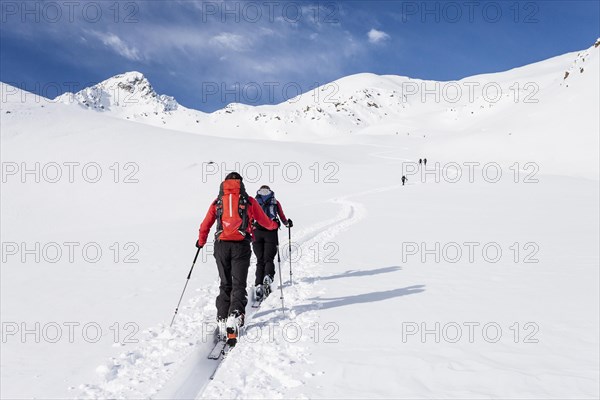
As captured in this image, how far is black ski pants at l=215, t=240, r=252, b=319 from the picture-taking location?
6172 mm

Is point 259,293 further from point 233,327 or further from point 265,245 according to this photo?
point 233,327

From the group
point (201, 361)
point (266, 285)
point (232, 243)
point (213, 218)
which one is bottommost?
point (201, 361)

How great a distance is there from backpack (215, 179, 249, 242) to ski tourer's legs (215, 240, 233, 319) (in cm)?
15

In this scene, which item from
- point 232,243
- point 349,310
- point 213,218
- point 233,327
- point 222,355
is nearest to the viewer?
point 222,355

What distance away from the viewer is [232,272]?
6.22m

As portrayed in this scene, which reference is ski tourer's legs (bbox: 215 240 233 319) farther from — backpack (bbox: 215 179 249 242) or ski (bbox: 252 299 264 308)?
ski (bbox: 252 299 264 308)

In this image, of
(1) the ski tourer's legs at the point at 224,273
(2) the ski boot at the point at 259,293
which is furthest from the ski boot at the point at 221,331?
(2) the ski boot at the point at 259,293

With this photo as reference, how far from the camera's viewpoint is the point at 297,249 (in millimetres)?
13977

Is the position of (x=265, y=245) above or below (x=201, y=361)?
above

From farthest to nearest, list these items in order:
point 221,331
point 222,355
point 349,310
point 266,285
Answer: point 266,285 → point 349,310 → point 221,331 → point 222,355

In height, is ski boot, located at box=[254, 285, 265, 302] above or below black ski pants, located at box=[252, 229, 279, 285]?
below

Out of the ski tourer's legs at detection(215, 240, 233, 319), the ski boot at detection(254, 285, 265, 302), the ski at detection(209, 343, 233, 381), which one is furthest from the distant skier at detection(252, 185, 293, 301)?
the ski at detection(209, 343, 233, 381)

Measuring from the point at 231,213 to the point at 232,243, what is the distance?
0.47 m

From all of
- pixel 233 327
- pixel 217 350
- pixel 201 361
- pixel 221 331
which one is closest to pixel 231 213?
pixel 233 327
